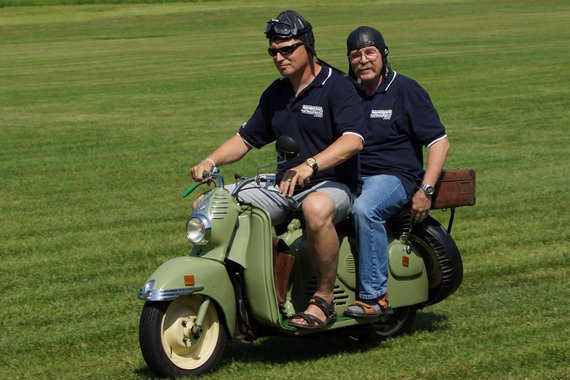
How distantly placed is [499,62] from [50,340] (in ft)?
79.9

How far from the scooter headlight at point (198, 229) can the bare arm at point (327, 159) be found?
0.43 m

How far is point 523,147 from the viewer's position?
16.1m

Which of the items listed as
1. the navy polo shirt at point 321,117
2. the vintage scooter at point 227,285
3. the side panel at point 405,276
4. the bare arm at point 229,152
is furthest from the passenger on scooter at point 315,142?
the side panel at point 405,276

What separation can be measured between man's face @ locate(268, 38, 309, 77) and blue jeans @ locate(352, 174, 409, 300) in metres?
0.83

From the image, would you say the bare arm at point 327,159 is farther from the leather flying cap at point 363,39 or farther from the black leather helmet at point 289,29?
the leather flying cap at point 363,39

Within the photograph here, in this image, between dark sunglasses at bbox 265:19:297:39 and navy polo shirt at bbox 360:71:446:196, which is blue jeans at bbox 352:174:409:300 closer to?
navy polo shirt at bbox 360:71:446:196

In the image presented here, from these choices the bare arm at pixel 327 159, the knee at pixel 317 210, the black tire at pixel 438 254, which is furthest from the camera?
the black tire at pixel 438 254

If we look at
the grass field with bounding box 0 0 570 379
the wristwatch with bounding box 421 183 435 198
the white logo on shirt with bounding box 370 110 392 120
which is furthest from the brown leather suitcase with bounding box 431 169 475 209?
the grass field with bounding box 0 0 570 379

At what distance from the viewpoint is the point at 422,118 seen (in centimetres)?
700

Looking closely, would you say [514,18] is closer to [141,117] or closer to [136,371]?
[141,117]

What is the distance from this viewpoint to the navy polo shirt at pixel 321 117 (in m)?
6.49

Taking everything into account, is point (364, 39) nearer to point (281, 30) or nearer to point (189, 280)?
point (281, 30)

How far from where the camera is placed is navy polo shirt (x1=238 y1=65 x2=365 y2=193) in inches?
256

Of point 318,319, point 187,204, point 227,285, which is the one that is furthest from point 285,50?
point 187,204
